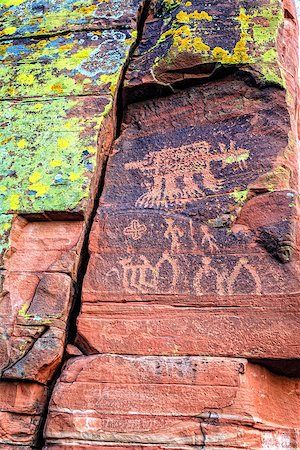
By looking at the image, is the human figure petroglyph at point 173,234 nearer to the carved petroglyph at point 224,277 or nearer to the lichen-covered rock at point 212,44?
the carved petroglyph at point 224,277

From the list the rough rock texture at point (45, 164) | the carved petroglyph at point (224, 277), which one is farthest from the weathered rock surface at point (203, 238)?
the rough rock texture at point (45, 164)

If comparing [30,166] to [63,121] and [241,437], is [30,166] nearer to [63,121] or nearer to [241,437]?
[63,121]

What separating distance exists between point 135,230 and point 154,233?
0.42 ft

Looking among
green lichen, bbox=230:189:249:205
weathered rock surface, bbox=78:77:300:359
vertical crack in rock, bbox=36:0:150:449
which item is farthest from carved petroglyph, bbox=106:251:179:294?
green lichen, bbox=230:189:249:205

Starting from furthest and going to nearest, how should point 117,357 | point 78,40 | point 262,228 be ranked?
point 78,40 → point 262,228 → point 117,357

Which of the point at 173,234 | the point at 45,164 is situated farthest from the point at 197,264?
the point at 45,164

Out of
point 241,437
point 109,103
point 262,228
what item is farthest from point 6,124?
point 241,437

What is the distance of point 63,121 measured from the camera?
3771 mm

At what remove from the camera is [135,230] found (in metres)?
3.18

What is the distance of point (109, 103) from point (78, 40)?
86 centimetres

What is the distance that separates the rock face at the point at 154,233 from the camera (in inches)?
103

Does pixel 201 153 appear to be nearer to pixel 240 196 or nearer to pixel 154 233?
pixel 240 196

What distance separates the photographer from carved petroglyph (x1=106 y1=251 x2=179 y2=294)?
2.94 metres

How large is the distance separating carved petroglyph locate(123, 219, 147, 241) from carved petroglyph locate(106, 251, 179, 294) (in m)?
0.15
